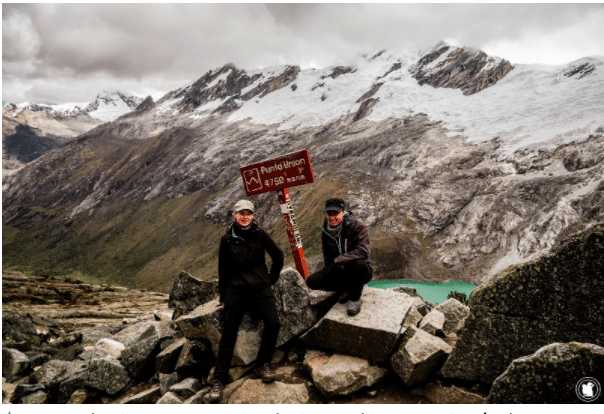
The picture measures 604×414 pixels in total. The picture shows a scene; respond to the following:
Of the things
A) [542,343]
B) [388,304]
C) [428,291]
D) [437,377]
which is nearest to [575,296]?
[542,343]

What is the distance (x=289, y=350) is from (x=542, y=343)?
19.3 ft

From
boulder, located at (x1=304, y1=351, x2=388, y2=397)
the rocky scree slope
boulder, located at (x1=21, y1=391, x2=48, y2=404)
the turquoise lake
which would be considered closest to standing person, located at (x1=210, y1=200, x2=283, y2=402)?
boulder, located at (x1=304, y1=351, x2=388, y2=397)

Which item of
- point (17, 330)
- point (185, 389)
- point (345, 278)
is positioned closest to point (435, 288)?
point (17, 330)

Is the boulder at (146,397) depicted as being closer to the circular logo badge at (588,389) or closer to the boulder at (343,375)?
the boulder at (343,375)

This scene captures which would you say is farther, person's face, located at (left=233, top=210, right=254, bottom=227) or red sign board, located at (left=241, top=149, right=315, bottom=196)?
red sign board, located at (left=241, top=149, right=315, bottom=196)

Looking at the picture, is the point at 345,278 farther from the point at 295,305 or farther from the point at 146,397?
the point at 146,397

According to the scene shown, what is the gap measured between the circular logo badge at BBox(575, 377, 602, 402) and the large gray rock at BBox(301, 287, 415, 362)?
11.1 feet

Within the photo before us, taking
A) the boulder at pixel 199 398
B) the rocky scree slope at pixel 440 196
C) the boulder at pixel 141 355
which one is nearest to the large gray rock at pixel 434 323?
the boulder at pixel 199 398

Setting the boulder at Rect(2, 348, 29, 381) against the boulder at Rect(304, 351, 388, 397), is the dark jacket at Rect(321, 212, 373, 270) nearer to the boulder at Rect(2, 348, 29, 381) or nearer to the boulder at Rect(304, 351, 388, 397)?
the boulder at Rect(304, 351, 388, 397)

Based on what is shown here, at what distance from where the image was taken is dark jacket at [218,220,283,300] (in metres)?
8.40

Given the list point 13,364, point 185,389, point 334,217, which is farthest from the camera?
point 13,364

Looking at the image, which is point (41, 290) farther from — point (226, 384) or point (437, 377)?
point (437, 377)

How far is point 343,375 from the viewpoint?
7578 millimetres

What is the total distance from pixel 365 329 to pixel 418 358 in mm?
1351
